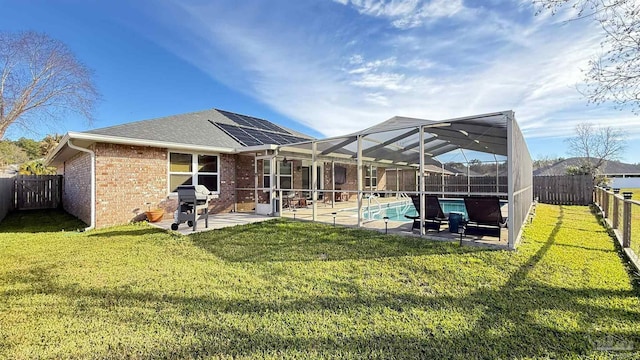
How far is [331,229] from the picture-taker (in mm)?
8570

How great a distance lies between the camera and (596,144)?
1261 inches

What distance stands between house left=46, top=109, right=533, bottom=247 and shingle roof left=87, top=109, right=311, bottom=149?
0.04 metres

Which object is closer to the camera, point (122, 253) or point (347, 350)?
point (347, 350)

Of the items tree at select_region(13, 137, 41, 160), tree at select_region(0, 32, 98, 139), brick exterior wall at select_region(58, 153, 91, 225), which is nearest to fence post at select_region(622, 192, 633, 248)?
brick exterior wall at select_region(58, 153, 91, 225)

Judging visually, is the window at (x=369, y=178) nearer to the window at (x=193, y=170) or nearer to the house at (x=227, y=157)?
the house at (x=227, y=157)

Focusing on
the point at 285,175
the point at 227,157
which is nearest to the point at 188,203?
A: the point at 227,157

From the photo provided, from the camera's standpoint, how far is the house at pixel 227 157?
852 cm

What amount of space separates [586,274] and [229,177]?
1145 centimetres

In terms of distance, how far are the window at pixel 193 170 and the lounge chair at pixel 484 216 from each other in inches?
369

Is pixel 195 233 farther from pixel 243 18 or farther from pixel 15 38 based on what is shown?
pixel 15 38

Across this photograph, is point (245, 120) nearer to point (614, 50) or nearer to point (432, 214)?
point (432, 214)

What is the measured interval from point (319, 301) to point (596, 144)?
4179 centimetres

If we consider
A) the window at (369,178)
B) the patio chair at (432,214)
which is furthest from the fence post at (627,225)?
the window at (369,178)

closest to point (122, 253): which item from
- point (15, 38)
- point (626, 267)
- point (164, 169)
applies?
point (164, 169)
